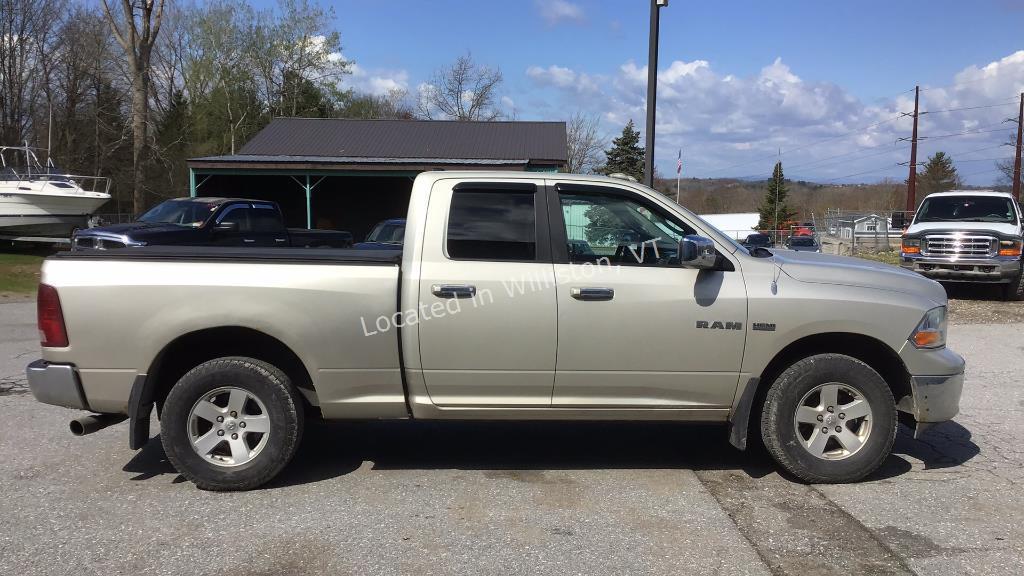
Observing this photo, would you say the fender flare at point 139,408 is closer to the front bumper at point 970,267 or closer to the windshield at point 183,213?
the windshield at point 183,213

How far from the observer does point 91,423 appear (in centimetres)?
455

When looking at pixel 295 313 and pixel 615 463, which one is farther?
pixel 615 463

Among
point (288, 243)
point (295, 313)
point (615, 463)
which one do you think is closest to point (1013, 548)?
point (615, 463)

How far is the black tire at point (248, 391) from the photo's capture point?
14.4 ft

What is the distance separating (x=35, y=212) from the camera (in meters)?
24.6

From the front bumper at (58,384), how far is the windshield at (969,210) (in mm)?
15160

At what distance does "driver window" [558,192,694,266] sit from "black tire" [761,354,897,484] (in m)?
1.06

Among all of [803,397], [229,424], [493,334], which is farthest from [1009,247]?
[229,424]

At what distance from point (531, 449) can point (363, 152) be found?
82.6 ft

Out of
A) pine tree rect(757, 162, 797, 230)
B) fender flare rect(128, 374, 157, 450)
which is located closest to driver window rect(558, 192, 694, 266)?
fender flare rect(128, 374, 157, 450)

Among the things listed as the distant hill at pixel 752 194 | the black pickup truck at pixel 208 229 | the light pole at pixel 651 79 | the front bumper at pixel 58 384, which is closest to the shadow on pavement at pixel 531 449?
the front bumper at pixel 58 384

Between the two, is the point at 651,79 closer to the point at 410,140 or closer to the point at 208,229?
the point at 208,229

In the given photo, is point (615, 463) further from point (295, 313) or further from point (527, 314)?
point (295, 313)

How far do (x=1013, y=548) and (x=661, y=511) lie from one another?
5.77ft
